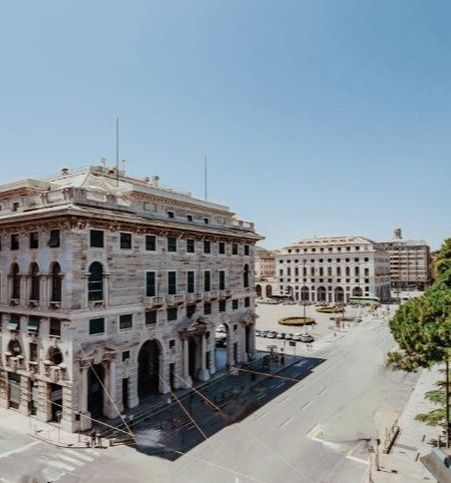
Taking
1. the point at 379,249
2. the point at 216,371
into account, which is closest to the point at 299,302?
the point at 379,249

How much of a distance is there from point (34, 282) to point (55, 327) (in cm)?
544

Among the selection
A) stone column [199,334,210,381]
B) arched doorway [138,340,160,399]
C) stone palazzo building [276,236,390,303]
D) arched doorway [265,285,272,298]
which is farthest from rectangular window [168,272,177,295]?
arched doorway [265,285,272,298]

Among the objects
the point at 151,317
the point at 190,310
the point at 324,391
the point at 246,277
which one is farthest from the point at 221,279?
the point at 324,391

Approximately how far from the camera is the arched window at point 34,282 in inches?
1491

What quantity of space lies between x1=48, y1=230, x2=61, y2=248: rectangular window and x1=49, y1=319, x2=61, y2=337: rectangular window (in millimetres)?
6363

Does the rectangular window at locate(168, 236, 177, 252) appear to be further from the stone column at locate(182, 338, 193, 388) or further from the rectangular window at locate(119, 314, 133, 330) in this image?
the stone column at locate(182, 338, 193, 388)

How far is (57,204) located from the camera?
35469 mm

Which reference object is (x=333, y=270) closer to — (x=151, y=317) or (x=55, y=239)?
(x=151, y=317)

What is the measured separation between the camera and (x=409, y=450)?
1180 inches

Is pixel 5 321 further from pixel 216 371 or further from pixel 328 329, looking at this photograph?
pixel 328 329

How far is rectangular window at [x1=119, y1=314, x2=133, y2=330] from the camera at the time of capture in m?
38.4

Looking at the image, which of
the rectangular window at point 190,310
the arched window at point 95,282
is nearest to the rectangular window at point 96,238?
the arched window at point 95,282

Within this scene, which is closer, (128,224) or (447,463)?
(447,463)

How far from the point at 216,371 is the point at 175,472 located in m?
24.1
